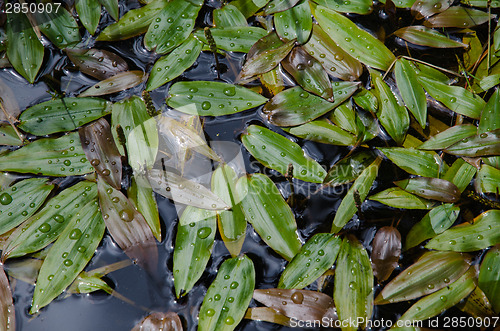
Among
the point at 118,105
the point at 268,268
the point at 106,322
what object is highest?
the point at 118,105

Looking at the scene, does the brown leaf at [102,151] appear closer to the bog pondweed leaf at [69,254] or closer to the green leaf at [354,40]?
the bog pondweed leaf at [69,254]

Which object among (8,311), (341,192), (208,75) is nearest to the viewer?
(8,311)

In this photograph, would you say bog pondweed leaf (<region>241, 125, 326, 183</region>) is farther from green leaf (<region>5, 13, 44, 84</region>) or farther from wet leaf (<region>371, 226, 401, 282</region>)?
green leaf (<region>5, 13, 44, 84</region>)

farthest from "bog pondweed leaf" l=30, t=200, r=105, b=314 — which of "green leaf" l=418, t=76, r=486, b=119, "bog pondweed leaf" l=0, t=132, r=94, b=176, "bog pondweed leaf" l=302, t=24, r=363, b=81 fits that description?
"green leaf" l=418, t=76, r=486, b=119

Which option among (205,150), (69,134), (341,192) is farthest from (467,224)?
(69,134)

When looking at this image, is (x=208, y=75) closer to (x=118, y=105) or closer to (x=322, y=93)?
(x=118, y=105)

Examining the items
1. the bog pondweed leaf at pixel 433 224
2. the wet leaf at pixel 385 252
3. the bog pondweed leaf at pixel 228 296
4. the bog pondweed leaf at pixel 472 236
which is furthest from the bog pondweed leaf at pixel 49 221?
the bog pondweed leaf at pixel 472 236

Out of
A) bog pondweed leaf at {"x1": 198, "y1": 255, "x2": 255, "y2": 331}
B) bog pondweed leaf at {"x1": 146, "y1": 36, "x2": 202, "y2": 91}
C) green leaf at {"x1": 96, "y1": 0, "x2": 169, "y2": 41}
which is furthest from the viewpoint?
green leaf at {"x1": 96, "y1": 0, "x2": 169, "y2": 41}
